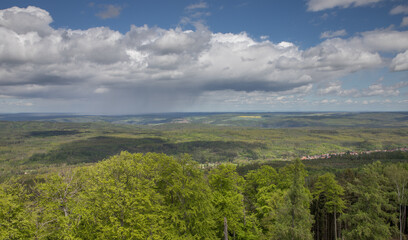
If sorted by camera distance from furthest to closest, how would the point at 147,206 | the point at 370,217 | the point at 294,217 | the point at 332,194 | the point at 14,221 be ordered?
the point at 332,194
the point at 370,217
the point at 294,217
the point at 147,206
the point at 14,221

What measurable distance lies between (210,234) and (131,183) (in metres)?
11.6

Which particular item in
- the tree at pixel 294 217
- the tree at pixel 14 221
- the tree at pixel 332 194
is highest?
the tree at pixel 14 221

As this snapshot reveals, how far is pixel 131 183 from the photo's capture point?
22969 mm

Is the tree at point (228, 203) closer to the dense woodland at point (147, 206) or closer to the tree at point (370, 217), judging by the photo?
the dense woodland at point (147, 206)

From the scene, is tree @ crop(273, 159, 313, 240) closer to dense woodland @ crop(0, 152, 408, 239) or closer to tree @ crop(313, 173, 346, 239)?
dense woodland @ crop(0, 152, 408, 239)

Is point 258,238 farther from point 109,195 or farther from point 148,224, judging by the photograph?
point 109,195

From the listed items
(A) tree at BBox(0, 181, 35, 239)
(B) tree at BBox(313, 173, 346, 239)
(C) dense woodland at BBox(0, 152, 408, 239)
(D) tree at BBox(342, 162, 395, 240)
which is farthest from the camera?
(B) tree at BBox(313, 173, 346, 239)

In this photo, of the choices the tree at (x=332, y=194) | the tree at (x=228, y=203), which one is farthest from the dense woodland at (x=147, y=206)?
the tree at (x=332, y=194)

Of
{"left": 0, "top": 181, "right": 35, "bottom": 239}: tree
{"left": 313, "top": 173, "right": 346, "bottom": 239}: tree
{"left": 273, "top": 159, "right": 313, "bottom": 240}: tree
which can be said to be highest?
{"left": 0, "top": 181, "right": 35, "bottom": 239}: tree

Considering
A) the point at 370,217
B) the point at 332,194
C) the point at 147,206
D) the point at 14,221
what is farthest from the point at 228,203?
the point at 332,194

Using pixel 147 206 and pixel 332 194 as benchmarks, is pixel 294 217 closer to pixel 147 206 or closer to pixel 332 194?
pixel 147 206

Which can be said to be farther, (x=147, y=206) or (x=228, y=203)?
(x=228, y=203)

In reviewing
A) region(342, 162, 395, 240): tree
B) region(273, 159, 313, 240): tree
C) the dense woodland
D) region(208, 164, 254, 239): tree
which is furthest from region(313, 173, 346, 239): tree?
region(208, 164, 254, 239): tree

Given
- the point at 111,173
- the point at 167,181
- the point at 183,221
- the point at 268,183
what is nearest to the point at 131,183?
the point at 111,173
